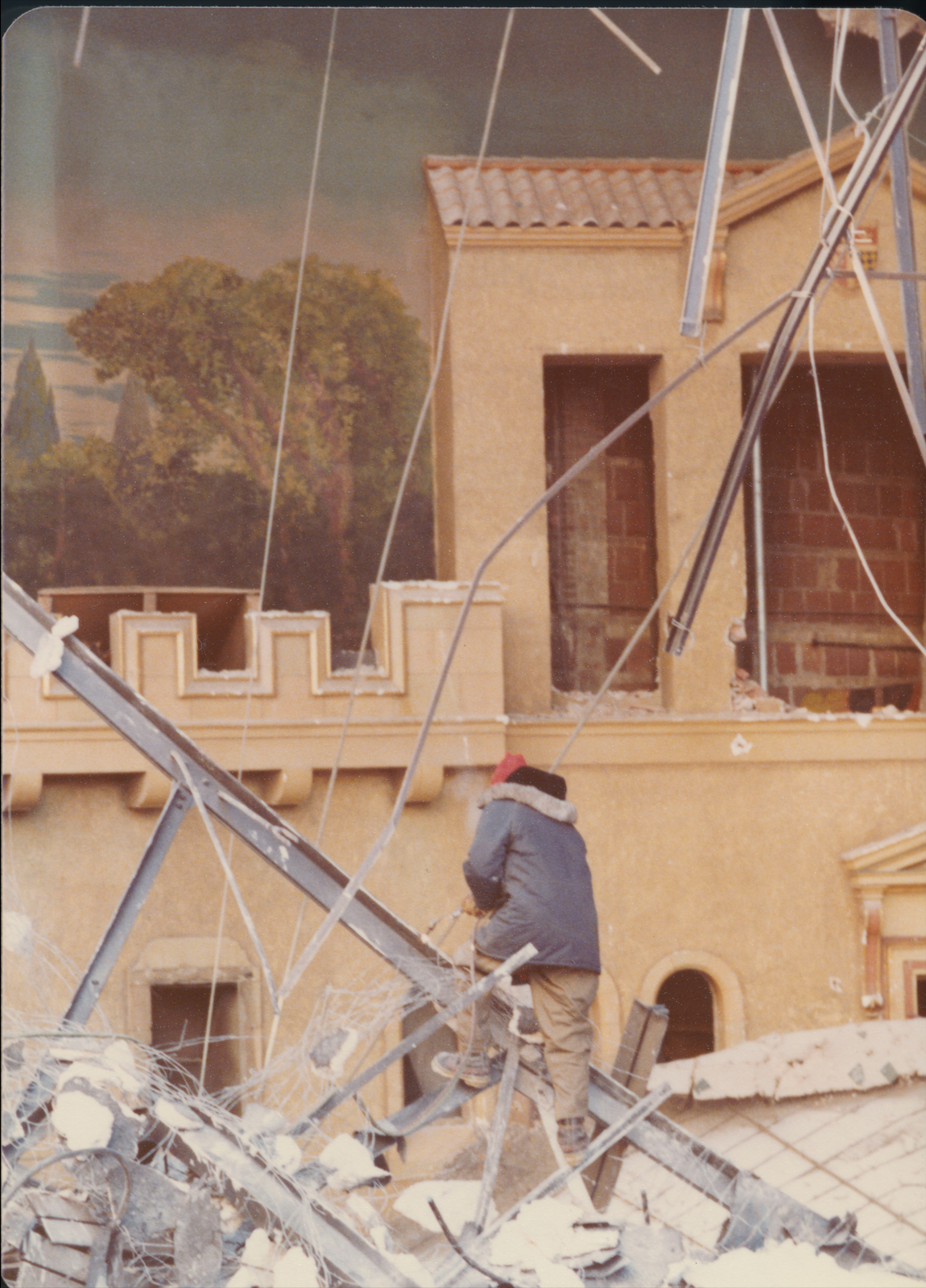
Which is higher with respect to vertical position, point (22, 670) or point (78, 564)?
point (78, 564)

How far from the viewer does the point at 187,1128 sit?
450cm

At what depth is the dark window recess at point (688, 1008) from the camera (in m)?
5.30

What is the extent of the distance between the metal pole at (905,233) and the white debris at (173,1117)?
3353 millimetres

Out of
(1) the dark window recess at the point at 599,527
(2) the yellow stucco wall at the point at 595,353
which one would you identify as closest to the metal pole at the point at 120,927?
(2) the yellow stucco wall at the point at 595,353

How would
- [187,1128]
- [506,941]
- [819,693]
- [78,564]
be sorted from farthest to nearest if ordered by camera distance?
→ 1. [819,693]
2. [78,564]
3. [506,941]
4. [187,1128]

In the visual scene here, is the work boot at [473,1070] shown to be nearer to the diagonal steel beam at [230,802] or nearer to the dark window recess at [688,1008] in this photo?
the diagonal steel beam at [230,802]

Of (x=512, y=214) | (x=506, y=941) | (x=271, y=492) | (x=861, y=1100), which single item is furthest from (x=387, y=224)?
(x=861, y=1100)

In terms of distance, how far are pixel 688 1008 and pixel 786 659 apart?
1310mm

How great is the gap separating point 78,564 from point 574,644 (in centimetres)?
175

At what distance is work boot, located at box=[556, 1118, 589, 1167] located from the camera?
4789 millimetres

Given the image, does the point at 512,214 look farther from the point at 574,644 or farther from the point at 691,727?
the point at 691,727

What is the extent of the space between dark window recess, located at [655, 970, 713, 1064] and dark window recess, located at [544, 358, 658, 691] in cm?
105

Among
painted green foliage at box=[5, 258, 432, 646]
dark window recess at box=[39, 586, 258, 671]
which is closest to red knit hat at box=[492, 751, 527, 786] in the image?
painted green foliage at box=[5, 258, 432, 646]

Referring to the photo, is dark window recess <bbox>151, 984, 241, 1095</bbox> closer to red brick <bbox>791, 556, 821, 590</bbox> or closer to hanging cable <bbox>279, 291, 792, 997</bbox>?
hanging cable <bbox>279, 291, 792, 997</bbox>
